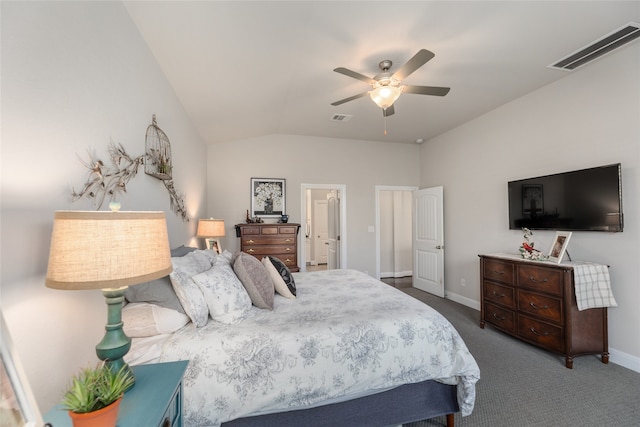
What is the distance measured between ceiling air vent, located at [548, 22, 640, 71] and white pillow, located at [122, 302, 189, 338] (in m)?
3.87

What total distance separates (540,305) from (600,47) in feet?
7.96

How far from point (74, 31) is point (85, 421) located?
1.56 m

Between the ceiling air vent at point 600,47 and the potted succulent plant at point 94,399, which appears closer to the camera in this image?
the potted succulent plant at point 94,399

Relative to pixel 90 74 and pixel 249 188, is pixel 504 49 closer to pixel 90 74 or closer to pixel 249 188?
pixel 90 74

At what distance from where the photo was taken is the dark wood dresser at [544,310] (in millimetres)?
2559

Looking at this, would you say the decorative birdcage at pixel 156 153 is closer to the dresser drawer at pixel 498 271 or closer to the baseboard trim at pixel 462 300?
the dresser drawer at pixel 498 271

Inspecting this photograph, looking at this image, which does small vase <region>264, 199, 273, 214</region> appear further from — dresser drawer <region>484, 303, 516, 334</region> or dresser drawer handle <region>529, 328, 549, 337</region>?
dresser drawer handle <region>529, 328, 549, 337</region>

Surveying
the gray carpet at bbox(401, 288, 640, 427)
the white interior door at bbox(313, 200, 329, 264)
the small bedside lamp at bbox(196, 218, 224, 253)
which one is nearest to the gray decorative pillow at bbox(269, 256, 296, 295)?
the gray carpet at bbox(401, 288, 640, 427)

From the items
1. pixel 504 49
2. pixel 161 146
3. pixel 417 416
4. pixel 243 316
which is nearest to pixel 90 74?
pixel 161 146

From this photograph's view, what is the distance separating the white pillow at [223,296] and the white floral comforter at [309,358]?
0.06m

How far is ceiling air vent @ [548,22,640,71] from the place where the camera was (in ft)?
7.27

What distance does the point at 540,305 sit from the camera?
2.79 metres

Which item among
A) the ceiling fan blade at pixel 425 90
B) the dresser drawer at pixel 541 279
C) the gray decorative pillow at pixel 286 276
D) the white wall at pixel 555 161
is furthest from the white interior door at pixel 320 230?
the ceiling fan blade at pixel 425 90

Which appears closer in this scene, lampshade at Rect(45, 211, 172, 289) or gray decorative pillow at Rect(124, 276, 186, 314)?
lampshade at Rect(45, 211, 172, 289)
